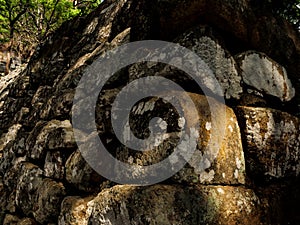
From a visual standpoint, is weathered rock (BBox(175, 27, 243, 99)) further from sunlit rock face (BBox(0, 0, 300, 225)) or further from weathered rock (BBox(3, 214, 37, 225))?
weathered rock (BBox(3, 214, 37, 225))

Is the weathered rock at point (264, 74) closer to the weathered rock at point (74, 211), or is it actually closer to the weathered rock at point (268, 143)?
the weathered rock at point (268, 143)

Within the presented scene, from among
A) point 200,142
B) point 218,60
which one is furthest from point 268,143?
point 218,60

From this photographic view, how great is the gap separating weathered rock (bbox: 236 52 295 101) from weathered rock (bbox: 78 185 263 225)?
1.08 metres

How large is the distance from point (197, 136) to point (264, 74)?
109cm

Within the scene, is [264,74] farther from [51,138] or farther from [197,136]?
[51,138]

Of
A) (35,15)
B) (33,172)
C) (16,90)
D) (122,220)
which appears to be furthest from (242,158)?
(35,15)

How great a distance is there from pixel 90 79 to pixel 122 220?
2202 millimetres

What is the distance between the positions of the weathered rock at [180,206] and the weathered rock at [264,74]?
1.08 m

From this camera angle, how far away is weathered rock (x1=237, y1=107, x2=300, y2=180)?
264 centimetres

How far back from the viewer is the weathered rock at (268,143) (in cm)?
264

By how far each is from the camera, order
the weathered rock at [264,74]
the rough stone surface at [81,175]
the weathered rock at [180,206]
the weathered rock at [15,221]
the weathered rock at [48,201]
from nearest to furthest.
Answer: the weathered rock at [180,206] < the weathered rock at [264,74] < the rough stone surface at [81,175] < the weathered rock at [48,201] < the weathered rock at [15,221]

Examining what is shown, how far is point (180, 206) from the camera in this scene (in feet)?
7.43

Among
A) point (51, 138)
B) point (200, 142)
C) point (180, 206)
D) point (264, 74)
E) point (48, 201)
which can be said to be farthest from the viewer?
point (51, 138)

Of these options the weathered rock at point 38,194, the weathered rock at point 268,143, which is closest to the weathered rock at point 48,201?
the weathered rock at point 38,194
